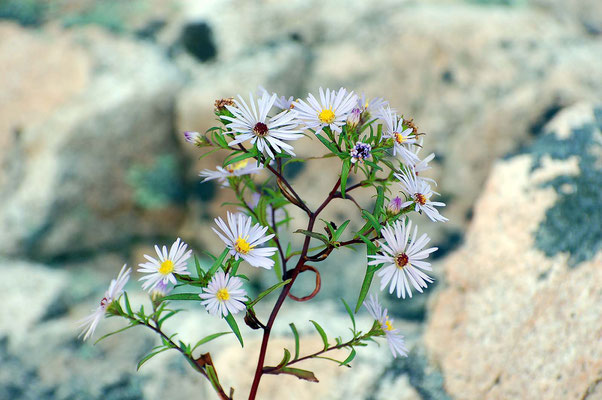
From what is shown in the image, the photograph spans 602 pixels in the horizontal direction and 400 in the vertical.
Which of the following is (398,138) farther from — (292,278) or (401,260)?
(292,278)

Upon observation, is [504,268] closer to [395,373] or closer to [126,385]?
[395,373]

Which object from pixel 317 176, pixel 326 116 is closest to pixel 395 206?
pixel 326 116

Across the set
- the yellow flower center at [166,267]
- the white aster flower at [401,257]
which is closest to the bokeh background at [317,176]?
the white aster flower at [401,257]

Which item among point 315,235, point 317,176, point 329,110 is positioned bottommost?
point 315,235

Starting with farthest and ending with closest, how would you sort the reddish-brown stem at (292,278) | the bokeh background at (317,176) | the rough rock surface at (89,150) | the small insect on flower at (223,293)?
the rough rock surface at (89,150), the bokeh background at (317,176), the reddish-brown stem at (292,278), the small insect on flower at (223,293)

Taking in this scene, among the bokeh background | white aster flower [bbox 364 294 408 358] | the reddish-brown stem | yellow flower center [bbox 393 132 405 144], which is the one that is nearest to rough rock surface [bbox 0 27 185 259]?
the bokeh background

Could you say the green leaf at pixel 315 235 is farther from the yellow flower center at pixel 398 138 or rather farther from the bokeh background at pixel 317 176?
the bokeh background at pixel 317 176
